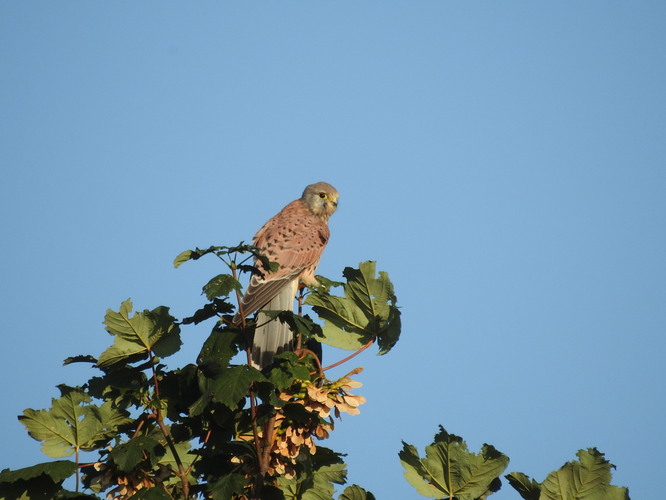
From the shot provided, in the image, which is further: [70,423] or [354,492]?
[70,423]

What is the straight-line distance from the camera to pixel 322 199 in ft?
25.3

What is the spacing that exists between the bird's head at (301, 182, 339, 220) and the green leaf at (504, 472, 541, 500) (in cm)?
472

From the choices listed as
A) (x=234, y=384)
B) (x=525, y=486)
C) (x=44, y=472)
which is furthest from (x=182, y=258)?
(x=525, y=486)

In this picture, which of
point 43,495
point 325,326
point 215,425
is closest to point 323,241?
point 325,326

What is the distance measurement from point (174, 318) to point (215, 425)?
1.67 ft

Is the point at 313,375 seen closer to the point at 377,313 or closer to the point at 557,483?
the point at 377,313

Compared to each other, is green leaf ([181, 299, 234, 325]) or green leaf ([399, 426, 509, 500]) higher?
green leaf ([181, 299, 234, 325])

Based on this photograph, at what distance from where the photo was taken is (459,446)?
130 inches

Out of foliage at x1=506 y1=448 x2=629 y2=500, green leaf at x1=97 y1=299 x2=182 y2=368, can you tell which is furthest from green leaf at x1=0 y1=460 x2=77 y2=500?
foliage at x1=506 y1=448 x2=629 y2=500

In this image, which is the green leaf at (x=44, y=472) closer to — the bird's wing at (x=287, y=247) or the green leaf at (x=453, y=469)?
the green leaf at (x=453, y=469)

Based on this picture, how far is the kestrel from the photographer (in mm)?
5068

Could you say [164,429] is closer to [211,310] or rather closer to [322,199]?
[211,310]

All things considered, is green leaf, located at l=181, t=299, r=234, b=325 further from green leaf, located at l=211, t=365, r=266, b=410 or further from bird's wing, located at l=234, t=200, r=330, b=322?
bird's wing, located at l=234, t=200, r=330, b=322

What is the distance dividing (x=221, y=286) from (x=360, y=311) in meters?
0.87
